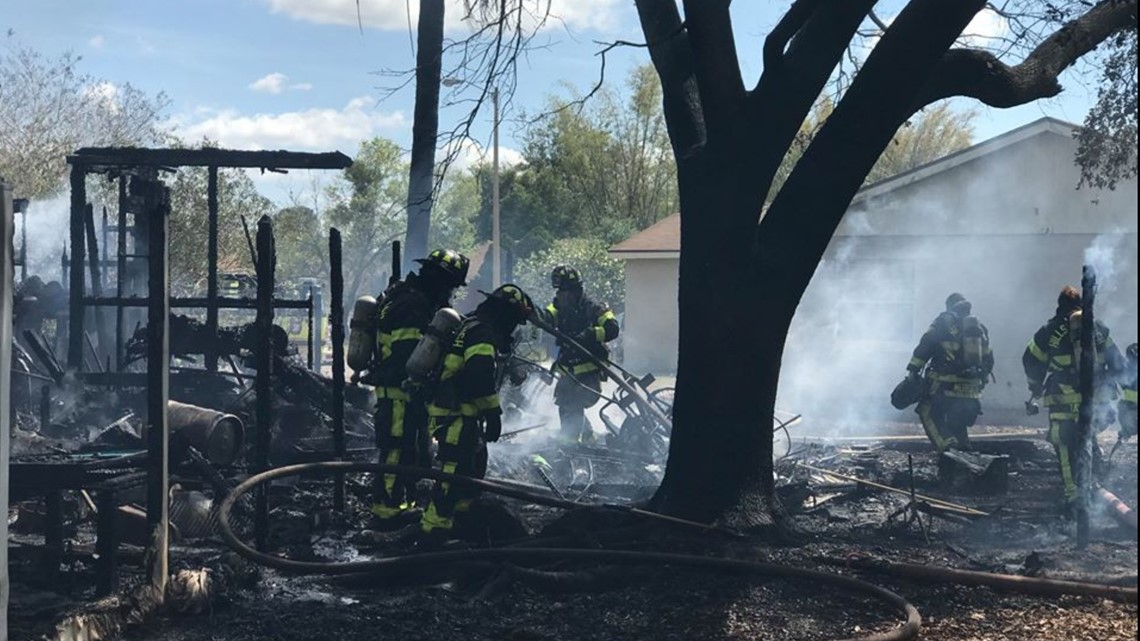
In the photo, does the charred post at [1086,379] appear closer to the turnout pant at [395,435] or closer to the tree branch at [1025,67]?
the tree branch at [1025,67]

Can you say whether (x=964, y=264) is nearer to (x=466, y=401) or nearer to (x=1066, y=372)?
(x=1066, y=372)

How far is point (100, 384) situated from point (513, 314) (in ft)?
20.0

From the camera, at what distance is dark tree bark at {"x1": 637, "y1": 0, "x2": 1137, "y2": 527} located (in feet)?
24.9

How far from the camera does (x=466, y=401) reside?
8219 millimetres

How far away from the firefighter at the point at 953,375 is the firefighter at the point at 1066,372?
5.01 feet

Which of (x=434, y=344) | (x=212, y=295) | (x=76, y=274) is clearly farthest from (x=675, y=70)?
(x=76, y=274)

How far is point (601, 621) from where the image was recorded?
6.31 m

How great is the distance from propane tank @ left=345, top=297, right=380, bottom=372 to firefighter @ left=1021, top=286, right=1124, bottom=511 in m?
6.11

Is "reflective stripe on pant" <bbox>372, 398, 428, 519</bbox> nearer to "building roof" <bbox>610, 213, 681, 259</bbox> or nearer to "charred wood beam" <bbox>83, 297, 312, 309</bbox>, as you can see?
"charred wood beam" <bbox>83, 297, 312, 309</bbox>

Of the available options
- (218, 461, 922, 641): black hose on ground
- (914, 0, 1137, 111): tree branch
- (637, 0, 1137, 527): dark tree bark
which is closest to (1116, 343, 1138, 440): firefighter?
(914, 0, 1137, 111): tree branch

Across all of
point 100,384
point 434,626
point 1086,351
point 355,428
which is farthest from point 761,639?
point 100,384

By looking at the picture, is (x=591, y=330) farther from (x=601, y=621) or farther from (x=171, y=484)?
(x=601, y=621)

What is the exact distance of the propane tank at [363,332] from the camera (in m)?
9.34

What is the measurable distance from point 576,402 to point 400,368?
460 cm
